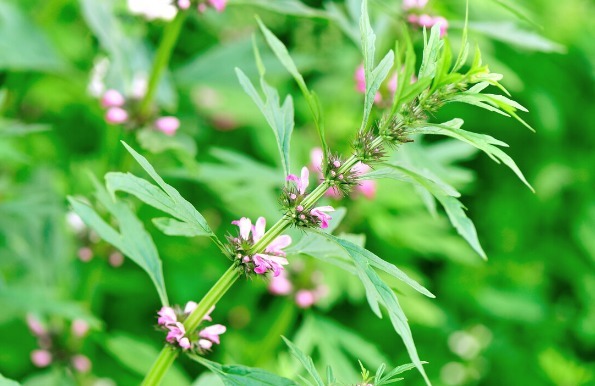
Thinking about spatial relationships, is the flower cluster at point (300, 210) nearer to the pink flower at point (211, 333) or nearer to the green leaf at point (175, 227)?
the green leaf at point (175, 227)

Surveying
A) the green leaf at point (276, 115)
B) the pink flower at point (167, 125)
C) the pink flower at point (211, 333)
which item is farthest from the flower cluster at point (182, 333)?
the pink flower at point (167, 125)

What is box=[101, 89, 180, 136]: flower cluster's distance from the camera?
5.39 ft

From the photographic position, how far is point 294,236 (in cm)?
114

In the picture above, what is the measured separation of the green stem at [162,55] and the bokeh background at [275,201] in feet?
0.24

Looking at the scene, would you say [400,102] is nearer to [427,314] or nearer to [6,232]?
[6,232]

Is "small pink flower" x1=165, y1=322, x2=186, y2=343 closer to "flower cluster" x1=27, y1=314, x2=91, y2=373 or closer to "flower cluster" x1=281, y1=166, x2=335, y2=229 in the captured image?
"flower cluster" x1=281, y1=166, x2=335, y2=229

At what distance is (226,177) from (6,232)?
0.64 meters

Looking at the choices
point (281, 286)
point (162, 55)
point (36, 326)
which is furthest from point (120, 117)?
point (36, 326)

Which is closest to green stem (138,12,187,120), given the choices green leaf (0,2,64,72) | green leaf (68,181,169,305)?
green leaf (0,2,64,72)

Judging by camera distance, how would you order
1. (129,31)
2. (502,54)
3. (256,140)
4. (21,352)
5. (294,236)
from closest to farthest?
(294,236)
(129,31)
(21,352)
(256,140)
(502,54)

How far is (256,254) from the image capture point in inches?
37.4

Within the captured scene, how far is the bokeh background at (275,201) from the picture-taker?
6.15 ft

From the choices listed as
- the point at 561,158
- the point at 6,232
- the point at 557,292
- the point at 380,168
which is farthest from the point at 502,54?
the point at 380,168

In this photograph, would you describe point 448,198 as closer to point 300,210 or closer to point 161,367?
point 300,210
